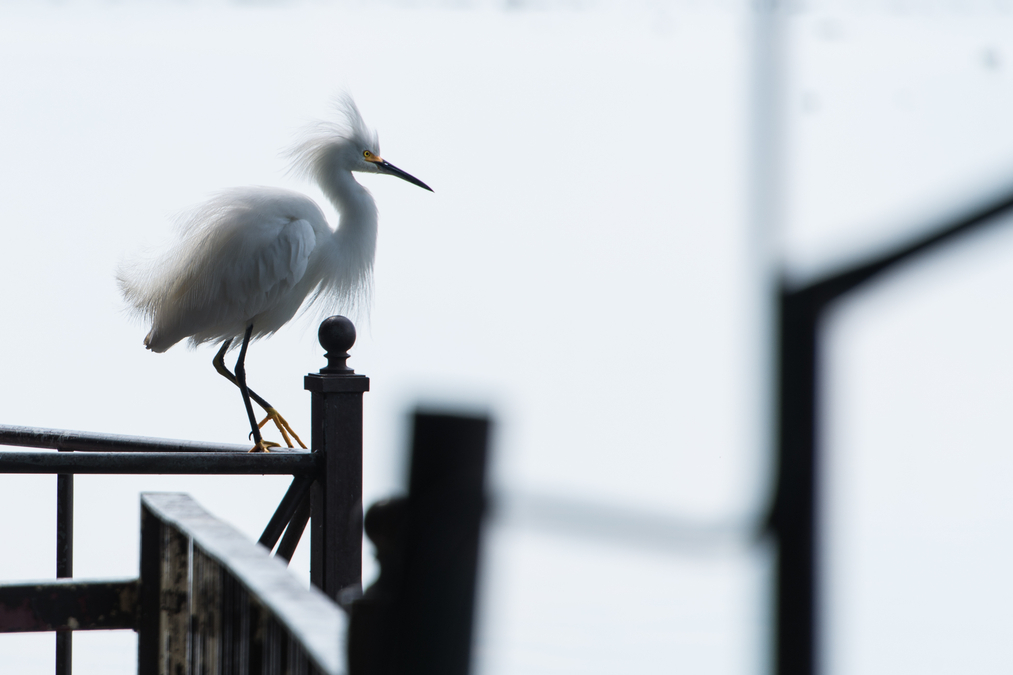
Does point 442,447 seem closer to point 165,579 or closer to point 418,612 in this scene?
point 418,612

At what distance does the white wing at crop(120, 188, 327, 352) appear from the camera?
3.21m

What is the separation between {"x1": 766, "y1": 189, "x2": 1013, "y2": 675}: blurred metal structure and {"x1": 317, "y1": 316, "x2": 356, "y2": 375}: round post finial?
1.63 m

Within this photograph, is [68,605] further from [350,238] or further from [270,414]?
[350,238]

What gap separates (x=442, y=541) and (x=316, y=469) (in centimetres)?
145

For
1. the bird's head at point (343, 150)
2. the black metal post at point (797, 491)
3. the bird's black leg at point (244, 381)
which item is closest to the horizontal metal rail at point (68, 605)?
the black metal post at point (797, 491)

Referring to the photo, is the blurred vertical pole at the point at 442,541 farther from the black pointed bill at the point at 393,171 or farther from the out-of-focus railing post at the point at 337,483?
the black pointed bill at the point at 393,171

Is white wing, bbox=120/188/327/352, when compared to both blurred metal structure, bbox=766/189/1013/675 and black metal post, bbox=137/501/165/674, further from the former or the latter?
blurred metal structure, bbox=766/189/1013/675

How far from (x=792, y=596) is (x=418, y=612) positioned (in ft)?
0.47

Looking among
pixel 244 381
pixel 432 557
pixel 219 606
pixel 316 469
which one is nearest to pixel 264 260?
pixel 244 381

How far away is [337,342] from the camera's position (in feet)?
6.00

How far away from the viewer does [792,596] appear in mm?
210

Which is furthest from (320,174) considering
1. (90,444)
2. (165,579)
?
(165,579)

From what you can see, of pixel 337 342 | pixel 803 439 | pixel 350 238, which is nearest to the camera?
pixel 803 439

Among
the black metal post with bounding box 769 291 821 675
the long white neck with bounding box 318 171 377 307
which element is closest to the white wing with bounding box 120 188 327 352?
the long white neck with bounding box 318 171 377 307
